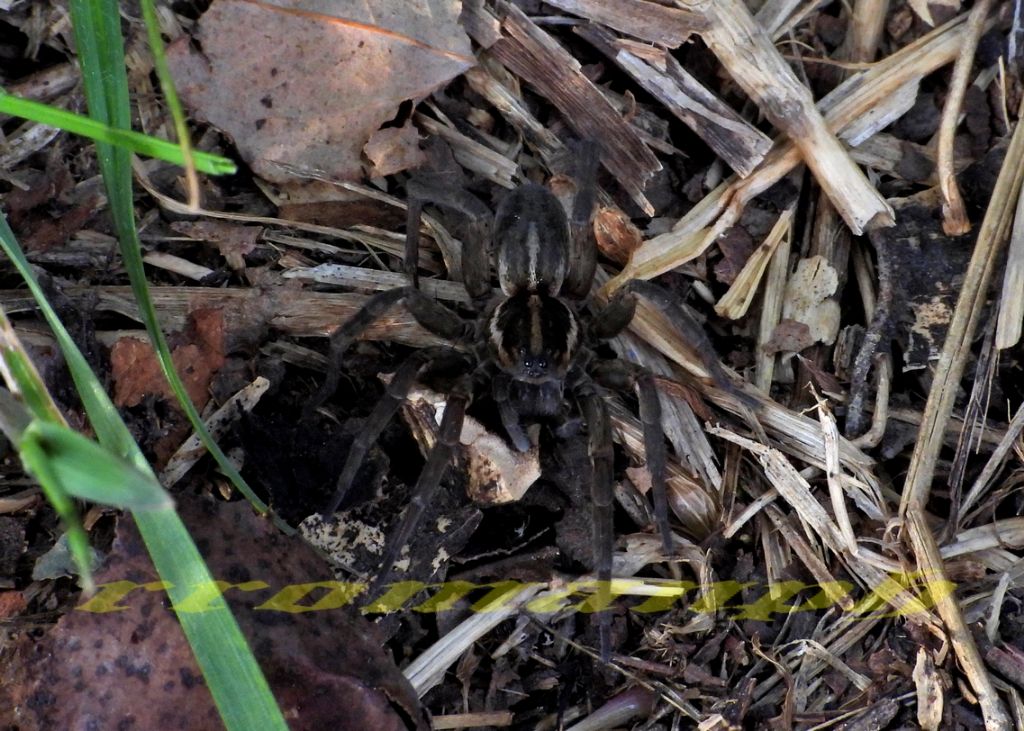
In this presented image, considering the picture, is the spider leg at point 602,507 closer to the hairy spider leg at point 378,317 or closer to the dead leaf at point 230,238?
the hairy spider leg at point 378,317

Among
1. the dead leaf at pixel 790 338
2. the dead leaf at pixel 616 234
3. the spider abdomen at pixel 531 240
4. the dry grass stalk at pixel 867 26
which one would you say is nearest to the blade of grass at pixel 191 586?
the spider abdomen at pixel 531 240

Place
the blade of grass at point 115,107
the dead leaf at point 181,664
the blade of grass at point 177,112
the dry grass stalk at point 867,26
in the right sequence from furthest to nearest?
1. the dry grass stalk at point 867,26
2. the blade of grass at point 115,107
3. the dead leaf at point 181,664
4. the blade of grass at point 177,112

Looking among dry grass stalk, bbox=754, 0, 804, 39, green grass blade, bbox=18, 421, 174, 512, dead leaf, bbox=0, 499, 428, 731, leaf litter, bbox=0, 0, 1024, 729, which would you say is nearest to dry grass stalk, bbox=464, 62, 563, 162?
leaf litter, bbox=0, 0, 1024, 729

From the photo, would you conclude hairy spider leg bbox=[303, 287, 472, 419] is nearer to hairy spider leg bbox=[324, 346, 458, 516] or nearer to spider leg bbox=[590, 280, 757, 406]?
hairy spider leg bbox=[324, 346, 458, 516]

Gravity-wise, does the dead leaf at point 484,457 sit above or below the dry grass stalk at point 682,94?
below

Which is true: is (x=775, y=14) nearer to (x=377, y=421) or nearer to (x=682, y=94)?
(x=682, y=94)

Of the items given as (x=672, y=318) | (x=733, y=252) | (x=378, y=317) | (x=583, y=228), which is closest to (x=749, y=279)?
(x=733, y=252)

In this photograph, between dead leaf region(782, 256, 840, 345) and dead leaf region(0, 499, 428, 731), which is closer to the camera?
dead leaf region(0, 499, 428, 731)
